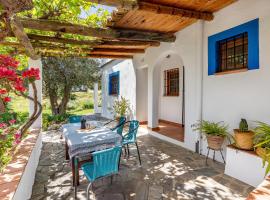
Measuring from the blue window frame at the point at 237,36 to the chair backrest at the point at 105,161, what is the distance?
297 cm

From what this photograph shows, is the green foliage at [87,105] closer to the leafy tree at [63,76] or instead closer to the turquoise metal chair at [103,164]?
the leafy tree at [63,76]

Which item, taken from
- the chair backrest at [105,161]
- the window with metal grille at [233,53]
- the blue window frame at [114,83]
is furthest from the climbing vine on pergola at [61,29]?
the blue window frame at [114,83]

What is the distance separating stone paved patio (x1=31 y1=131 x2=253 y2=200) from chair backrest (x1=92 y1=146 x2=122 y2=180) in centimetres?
57

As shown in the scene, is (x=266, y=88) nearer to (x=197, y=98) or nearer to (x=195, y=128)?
(x=197, y=98)

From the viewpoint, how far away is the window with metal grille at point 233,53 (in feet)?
12.0

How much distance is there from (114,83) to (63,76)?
311 centimetres

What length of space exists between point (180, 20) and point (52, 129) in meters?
6.66

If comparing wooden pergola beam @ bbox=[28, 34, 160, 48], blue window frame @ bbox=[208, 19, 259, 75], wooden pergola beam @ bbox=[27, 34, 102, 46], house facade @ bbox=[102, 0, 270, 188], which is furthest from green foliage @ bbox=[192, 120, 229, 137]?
wooden pergola beam @ bbox=[27, 34, 102, 46]

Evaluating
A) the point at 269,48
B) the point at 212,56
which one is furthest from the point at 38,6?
the point at 269,48

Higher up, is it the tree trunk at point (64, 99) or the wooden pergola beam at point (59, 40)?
the wooden pergola beam at point (59, 40)

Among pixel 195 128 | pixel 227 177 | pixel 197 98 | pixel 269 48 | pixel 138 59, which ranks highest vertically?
pixel 138 59

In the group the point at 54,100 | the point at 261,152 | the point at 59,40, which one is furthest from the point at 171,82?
the point at 54,100

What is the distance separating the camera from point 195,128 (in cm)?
461

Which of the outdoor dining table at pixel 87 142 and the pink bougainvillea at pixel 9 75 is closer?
the pink bougainvillea at pixel 9 75
